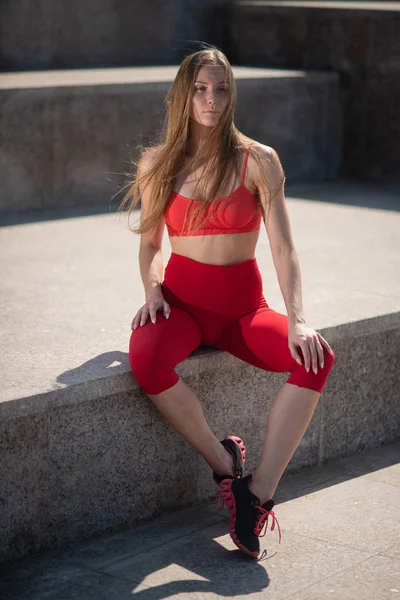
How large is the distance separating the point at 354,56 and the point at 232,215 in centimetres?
571

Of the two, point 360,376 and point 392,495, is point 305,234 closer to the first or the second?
point 360,376

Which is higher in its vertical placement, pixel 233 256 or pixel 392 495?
pixel 233 256

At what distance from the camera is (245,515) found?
3.63 meters

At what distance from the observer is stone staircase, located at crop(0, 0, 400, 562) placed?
3.69m

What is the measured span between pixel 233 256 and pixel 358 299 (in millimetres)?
1115

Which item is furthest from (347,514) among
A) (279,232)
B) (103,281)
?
(103,281)

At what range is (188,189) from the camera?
3961 millimetres

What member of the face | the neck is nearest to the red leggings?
the neck

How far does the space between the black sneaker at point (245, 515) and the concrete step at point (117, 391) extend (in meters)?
0.42

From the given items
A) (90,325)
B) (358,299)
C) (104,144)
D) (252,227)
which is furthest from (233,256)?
(104,144)

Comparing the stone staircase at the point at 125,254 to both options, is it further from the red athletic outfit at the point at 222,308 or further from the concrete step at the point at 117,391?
the red athletic outfit at the point at 222,308

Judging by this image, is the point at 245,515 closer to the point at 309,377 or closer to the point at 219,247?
the point at 309,377

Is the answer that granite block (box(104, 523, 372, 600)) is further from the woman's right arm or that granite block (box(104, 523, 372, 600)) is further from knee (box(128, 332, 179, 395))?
the woman's right arm

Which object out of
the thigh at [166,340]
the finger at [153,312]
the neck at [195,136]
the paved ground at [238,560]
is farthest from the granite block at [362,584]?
the neck at [195,136]
